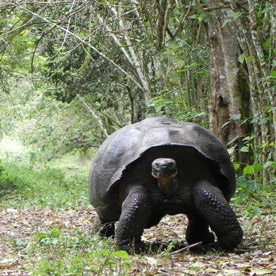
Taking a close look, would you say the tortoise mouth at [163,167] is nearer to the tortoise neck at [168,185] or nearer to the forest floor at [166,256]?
the tortoise neck at [168,185]

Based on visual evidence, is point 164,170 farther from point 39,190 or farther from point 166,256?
point 39,190

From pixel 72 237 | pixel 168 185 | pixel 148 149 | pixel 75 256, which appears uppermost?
pixel 148 149

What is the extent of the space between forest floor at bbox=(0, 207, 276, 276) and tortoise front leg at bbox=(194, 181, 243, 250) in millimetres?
91

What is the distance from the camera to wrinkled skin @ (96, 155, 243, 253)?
4281mm

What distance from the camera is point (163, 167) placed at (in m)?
4.21

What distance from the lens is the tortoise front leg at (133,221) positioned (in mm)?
4328

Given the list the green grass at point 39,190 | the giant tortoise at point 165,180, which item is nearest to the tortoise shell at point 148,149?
the giant tortoise at point 165,180

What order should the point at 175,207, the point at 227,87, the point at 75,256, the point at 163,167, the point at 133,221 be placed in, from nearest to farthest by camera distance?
the point at 75,256, the point at 163,167, the point at 133,221, the point at 175,207, the point at 227,87

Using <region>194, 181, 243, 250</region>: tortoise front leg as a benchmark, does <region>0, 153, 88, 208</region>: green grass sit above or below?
below

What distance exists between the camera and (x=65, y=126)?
1856 cm

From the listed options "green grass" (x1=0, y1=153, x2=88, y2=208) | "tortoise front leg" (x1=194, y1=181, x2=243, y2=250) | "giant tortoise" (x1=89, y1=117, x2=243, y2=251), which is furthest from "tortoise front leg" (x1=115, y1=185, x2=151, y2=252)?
"green grass" (x1=0, y1=153, x2=88, y2=208)

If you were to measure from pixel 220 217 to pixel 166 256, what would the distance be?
61 centimetres

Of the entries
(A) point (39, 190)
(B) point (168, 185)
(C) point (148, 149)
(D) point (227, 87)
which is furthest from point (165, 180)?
(A) point (39, 190)

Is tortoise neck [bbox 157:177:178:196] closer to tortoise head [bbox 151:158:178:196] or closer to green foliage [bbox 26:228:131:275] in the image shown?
tortoise head [bbox 151:158:178:196]
